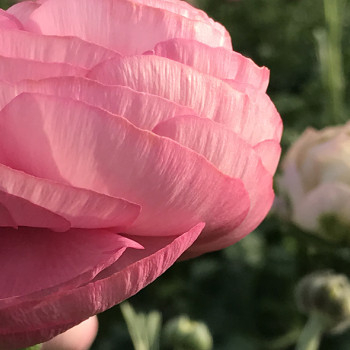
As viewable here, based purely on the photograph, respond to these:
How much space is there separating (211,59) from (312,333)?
35 cm

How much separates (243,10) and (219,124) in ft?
5.23

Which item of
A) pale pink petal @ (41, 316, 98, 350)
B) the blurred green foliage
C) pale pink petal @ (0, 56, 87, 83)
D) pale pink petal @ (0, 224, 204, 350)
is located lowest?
the blurred green foliage

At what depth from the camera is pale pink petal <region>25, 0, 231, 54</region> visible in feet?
1.06

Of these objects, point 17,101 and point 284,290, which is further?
point 284,290

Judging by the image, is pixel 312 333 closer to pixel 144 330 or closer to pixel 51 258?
pixel 144 330

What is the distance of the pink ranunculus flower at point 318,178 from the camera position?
817mm

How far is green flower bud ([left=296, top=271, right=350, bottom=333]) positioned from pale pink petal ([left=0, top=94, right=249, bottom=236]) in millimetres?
367

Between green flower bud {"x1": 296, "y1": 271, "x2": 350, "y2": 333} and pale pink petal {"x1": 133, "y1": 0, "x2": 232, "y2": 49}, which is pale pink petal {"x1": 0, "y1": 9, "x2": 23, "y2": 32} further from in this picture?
green flower bud {"x1": 296, "y1": 271, "x2": 350, "y2": 333}

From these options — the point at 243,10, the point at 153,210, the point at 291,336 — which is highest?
the point at 153,210

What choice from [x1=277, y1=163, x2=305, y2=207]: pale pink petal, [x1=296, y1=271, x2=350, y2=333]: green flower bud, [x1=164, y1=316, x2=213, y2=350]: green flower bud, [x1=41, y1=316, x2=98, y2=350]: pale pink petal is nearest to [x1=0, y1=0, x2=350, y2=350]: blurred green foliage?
[x1=277, y1=163, x2=305, y2=207]: pale pink petal

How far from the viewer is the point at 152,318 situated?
556 millimetres

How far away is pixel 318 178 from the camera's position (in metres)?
0.89

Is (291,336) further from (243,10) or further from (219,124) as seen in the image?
(243,10)

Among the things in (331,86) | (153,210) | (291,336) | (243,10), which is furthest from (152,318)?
(243,10)
